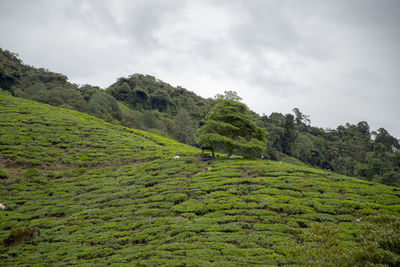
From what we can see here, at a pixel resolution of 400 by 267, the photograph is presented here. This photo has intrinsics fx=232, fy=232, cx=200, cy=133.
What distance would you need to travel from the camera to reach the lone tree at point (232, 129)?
24500 millimetres

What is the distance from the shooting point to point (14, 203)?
57.3 feet

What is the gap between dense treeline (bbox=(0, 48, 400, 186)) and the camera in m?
73.6

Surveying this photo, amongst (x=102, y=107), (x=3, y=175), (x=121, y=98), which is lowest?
(x=3, y=175)

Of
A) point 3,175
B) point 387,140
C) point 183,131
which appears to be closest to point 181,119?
point 183,131

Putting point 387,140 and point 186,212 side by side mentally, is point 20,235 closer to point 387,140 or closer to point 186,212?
point 186,212

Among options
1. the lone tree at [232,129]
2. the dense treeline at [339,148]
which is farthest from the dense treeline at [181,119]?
the lone tree at [232,129]

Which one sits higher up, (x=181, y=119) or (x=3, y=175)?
(x=181, y=119)

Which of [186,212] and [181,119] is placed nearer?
[186,212]

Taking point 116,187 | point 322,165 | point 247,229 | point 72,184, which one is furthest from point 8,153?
point 322,165

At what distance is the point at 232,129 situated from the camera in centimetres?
2591

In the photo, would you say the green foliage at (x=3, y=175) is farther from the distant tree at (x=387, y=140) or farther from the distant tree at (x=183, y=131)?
the distant tree at (x=387, y=140)

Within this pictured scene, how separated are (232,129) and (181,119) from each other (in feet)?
231

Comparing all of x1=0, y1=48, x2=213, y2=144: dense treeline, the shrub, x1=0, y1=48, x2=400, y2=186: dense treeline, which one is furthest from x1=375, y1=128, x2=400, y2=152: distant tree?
the shrub

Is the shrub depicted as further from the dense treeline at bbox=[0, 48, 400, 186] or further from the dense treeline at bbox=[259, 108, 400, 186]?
the dense treeline at bbox=[259, 108, 400, 186]
